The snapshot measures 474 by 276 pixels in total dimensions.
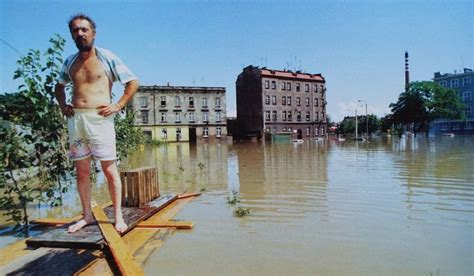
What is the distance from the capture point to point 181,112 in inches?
2024

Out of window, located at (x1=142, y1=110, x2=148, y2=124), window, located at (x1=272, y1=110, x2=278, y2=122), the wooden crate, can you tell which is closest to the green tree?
window, located at (x1=272, y1=110, x2=278, y2=122)

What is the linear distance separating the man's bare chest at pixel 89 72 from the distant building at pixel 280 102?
1868 inches

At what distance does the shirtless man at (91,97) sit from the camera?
3.32 meters

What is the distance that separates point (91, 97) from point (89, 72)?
10.5 inches

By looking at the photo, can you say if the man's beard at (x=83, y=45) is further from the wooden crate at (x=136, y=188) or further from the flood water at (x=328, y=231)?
the wooden crate at (x=136, y=188)

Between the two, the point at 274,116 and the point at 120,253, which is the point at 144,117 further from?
the point at 120,253

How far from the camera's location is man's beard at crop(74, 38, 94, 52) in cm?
330

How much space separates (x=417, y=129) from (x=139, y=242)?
236 ft

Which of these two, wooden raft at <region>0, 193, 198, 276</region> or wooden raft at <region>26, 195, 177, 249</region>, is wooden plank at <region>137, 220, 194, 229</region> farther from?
wooden raft at <region>26, 195, 177, 249</region>

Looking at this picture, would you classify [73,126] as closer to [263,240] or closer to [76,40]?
[76,40]

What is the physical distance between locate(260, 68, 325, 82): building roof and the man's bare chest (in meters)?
51.3

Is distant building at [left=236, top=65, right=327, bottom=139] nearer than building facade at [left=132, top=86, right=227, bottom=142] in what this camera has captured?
No

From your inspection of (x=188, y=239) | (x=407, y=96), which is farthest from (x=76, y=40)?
(x=407, y=96)

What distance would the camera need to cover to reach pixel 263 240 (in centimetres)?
438
